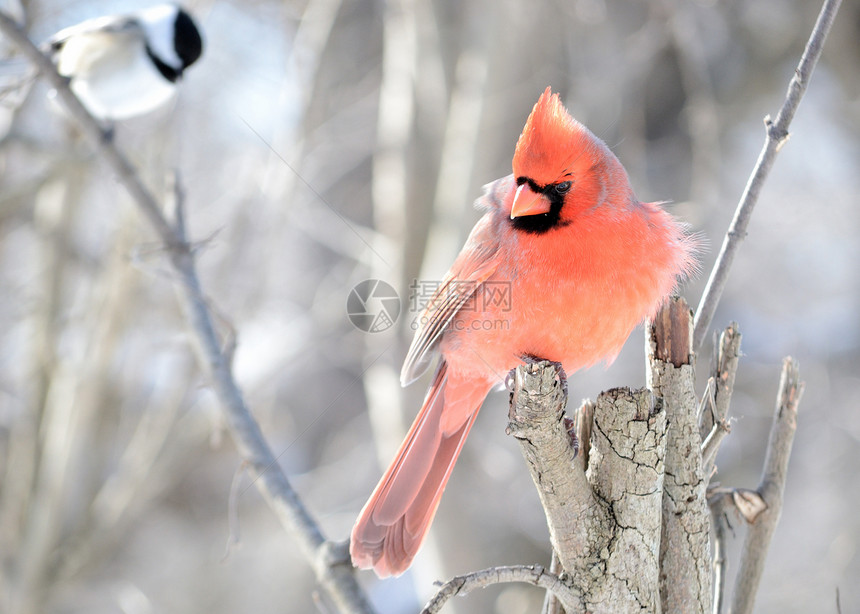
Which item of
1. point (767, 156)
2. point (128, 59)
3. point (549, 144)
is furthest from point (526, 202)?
point (128, 59)

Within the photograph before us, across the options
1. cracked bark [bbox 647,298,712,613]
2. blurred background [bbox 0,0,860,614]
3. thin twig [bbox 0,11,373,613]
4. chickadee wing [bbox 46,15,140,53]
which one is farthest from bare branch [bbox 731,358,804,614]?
chickadee wing [bbox 46,15,140,53]

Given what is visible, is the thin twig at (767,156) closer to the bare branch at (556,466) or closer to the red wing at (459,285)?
the bare branch at (556,466)

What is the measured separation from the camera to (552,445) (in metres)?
1.17

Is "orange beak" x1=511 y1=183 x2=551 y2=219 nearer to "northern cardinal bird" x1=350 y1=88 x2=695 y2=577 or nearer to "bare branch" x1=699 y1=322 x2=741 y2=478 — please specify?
"northern cardinal bird" x1=350 y1=88 x2=695 y2=577

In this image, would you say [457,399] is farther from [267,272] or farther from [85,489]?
[85,489]

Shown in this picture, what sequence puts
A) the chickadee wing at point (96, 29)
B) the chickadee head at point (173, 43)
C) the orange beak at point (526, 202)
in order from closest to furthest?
the orange beak at point (526, 202) < the chickadee wing at point (96, 29) < the chickadee head at point (173, 43)


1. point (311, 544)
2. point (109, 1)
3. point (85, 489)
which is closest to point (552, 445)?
point (311, 544)

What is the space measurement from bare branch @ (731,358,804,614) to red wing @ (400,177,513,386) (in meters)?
0.62

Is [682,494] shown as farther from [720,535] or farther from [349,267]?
[349,267]

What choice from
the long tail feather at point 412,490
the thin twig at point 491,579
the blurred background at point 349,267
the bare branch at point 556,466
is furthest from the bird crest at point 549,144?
the blurred background at point 349,267

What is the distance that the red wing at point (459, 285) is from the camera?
1.70m

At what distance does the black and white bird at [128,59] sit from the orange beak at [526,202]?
1.94 metres

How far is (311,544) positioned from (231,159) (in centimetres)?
313

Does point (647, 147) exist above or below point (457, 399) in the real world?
above
